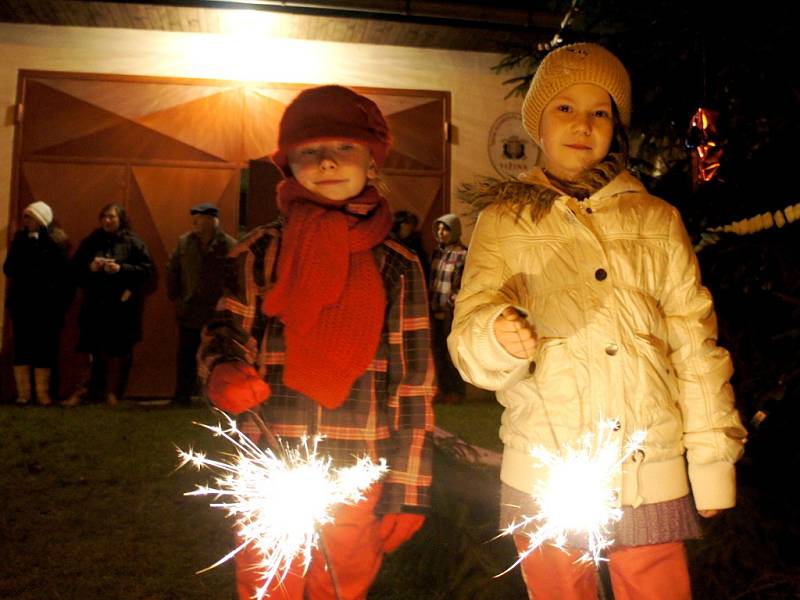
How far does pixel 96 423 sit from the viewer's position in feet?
20.0

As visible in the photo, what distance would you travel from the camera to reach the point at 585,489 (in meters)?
1.81

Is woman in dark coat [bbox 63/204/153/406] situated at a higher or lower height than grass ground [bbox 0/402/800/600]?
higher

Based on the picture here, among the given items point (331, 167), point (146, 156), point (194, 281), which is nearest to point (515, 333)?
point (331, 167)

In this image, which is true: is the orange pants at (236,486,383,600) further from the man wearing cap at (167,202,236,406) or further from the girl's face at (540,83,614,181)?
the man wearing cap at (167,202,236,406)

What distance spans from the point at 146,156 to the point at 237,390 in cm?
675

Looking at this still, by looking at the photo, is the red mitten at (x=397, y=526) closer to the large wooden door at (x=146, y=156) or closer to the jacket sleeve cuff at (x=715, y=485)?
the jacket sleeve cuff at (x=715, y=485)

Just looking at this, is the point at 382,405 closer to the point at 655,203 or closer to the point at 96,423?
the point at 655,203

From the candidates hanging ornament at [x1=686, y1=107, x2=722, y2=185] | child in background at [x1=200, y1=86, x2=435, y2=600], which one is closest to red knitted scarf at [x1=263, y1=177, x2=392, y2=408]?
child in background at [x1=200, y1=86, x2=435, y2=600]

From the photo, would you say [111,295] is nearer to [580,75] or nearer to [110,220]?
[110,220]

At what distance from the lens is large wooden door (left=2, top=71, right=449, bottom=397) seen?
7.63 m

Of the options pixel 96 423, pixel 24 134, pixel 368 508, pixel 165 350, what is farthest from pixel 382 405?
pixel 24 134

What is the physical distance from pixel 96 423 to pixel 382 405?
4903 millimetres

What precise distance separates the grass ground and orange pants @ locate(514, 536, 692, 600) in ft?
2.43

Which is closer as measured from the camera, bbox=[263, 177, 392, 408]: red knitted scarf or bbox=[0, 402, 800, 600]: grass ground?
bbox=[263, 177, 392, 408]: red knitted scarf
